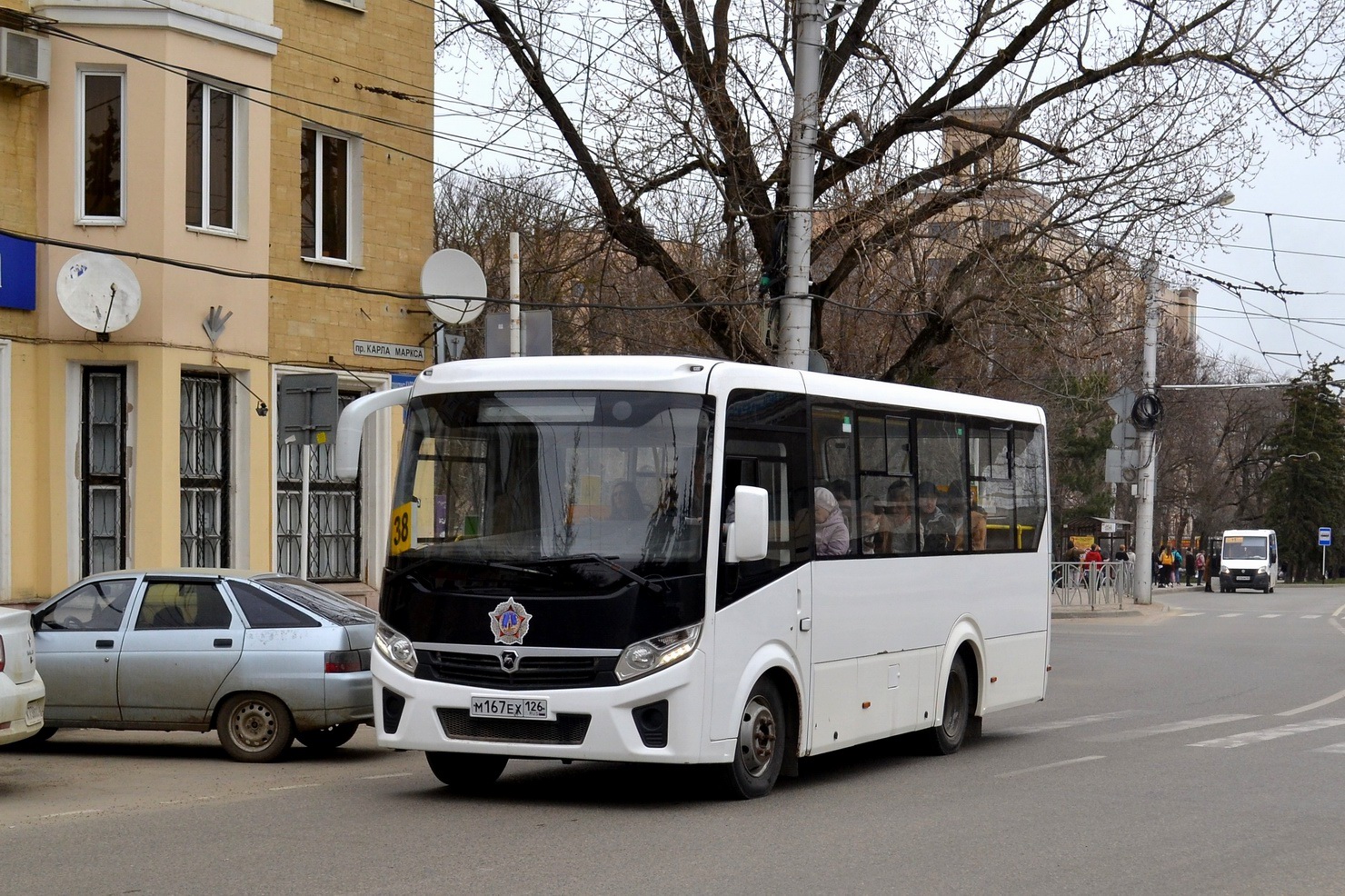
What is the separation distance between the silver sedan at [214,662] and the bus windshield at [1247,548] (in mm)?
64312

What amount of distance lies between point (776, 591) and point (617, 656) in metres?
1.36

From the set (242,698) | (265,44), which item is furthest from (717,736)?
(265,44)

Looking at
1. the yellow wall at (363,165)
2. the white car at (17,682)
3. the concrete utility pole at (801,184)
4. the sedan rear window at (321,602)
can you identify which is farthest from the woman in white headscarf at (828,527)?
the yellow wall at (363,165)

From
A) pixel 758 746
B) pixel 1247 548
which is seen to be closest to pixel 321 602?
pixel 758 746

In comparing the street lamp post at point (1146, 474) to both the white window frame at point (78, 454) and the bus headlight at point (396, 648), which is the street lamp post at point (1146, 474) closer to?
the white window frame at point (78, 454)

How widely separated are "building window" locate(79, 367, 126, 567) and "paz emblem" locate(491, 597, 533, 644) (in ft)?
34.2

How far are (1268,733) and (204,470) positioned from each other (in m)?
12.0

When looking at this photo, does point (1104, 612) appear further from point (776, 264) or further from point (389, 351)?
point (389, 351)

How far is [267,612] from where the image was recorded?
1323 centimetres

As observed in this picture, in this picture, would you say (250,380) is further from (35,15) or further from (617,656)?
(617,656)

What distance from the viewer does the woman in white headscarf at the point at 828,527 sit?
11.8m

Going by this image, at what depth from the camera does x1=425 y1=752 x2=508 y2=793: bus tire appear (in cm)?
1130

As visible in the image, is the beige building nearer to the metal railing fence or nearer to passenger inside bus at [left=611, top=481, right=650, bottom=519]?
passenger inside bus at [left=611, top=481, right=650, bottom=519]

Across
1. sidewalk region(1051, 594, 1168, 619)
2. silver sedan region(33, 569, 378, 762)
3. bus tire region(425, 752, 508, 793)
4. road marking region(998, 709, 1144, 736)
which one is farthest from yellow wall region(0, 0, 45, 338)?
sidewalk region(1051, 594, 1168, 619)
